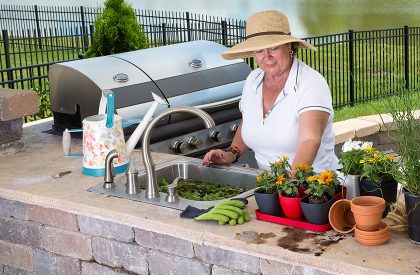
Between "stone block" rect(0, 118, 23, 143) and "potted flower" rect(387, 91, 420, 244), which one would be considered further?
"stone block" rect(0, 118, 23, 143)

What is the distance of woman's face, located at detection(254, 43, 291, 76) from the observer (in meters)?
4.21

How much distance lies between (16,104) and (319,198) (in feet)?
7.41

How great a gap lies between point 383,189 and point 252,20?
1.36 metres

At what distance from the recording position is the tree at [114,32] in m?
8.51

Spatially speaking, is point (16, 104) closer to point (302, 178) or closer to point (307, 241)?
point (302, 178)

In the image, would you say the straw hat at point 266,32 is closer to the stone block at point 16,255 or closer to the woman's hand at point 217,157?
the woman's hand at point 217,157

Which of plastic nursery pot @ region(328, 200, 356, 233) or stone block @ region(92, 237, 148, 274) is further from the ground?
plastic nursery pot @ region(328, 200, 356, 233)

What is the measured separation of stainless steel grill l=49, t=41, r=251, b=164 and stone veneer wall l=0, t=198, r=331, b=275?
998mm

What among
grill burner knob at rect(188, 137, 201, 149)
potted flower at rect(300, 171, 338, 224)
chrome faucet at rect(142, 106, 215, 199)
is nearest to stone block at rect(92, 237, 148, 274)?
chrome faucet at rect(142, 106, 215, 199)

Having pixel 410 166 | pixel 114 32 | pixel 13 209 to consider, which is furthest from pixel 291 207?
pixel 114 32

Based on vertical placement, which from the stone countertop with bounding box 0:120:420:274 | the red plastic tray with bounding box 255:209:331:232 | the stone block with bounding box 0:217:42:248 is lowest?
the stone block with bounding box 0:217:42:248

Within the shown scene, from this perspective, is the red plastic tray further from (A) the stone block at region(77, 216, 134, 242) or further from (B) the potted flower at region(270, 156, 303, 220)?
(A) the stone block at region(77, 216, 134, 242)

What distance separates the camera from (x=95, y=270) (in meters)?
3.93

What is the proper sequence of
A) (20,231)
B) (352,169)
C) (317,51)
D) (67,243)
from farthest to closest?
(317,51), (20,231), (67,243), (352,169)
